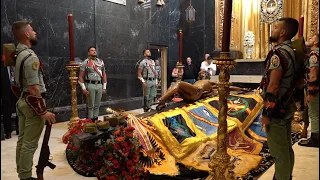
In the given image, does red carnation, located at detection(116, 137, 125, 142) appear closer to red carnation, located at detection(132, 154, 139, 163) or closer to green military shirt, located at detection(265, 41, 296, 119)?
red carnation, located at detection(132, 154, 139, 163)

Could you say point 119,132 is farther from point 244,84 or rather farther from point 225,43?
point 244,84

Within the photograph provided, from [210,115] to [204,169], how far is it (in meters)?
1.26

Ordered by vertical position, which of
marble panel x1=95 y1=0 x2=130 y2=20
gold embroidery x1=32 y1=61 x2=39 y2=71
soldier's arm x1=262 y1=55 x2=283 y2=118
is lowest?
soldier's arm x1=262 y1=55 x2=283 y2=118

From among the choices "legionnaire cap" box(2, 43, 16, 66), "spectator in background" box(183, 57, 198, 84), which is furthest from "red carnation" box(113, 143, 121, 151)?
"spectator in background" box(183, 57, 198, 84)

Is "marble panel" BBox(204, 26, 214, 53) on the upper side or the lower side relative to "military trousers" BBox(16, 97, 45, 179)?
upper

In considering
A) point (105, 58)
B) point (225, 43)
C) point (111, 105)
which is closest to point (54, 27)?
point (105, 58)

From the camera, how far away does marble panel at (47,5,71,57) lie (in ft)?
20.8

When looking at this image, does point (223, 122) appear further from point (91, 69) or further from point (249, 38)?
point (249, 38)

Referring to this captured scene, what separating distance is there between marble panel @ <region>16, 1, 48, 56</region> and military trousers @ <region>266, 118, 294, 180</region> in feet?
17.0

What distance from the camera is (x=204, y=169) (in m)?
3.07

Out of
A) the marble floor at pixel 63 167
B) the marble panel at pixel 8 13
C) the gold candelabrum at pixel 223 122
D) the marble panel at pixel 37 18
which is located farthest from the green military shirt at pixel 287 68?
the marble panel at pixel 37 18

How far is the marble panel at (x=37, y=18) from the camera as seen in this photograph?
5.75 meters

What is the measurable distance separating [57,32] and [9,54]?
15.0ft

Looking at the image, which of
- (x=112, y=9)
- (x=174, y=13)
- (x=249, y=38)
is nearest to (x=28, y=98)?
(x=112, y=9)
